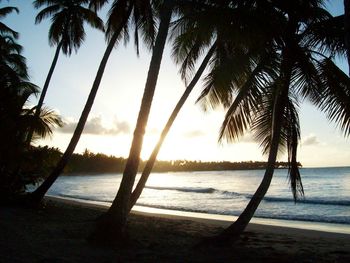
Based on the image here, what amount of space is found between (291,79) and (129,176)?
424 cm

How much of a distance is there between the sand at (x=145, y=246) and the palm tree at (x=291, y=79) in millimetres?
936

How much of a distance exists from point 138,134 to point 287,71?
138 inches

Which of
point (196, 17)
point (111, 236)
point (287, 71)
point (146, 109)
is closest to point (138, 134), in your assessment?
point (146, 109)

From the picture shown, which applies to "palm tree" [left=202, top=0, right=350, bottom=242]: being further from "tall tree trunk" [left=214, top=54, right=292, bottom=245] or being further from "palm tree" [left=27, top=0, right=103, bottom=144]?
"palm tree" [left=27, top=0, right=103, bottom=144]

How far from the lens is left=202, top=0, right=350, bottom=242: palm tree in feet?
26.9

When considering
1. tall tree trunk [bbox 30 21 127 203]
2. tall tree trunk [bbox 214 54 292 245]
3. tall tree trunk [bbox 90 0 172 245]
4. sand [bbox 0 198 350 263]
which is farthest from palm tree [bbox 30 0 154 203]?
tall tree trunk [bbox 214 54 292 245]

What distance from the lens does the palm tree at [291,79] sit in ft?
26.9

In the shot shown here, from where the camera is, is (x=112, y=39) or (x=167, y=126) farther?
(x=112, y=39)

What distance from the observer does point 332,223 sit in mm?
18031

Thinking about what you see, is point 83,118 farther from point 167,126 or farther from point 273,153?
point 273,153

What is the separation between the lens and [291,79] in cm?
881

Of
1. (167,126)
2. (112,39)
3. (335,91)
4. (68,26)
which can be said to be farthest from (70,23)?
(335,91)

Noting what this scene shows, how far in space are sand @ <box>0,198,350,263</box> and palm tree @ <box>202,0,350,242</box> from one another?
94 cm

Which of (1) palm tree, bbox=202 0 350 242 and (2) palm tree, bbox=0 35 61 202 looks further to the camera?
(2) palm tree, bbox=0 35 61 202
